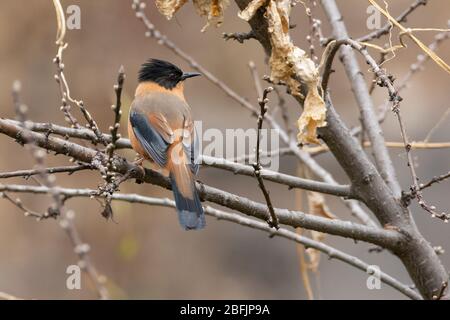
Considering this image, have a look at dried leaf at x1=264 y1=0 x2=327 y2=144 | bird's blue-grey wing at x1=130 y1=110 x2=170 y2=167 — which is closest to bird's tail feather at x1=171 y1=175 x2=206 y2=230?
bird's blue-grey wing at x1=130 y1=110 x2=170 y2=167

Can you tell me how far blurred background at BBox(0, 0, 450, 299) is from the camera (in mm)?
6125

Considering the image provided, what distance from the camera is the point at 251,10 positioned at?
271 cm

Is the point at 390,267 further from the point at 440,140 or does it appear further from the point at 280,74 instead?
the point at 280,74

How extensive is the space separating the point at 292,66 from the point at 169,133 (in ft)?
2.88

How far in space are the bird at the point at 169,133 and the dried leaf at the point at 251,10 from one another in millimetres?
667

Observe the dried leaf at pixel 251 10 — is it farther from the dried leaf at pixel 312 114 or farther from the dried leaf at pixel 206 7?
the dried leaf at pixel 312 114

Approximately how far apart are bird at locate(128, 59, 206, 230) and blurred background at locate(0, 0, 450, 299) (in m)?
2.01

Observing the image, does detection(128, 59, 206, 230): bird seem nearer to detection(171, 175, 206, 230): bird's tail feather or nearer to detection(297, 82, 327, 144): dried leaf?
detection(171, 175, 206, 230): bird's tail feather

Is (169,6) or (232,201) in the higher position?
(169,6)

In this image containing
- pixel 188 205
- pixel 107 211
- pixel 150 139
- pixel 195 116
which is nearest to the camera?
pixel 107 211

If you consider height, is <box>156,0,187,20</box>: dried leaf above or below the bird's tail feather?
above

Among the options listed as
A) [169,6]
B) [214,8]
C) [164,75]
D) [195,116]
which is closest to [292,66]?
[214,8]

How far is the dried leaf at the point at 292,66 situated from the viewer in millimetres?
2723

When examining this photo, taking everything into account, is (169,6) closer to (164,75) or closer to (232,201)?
(232,201)
